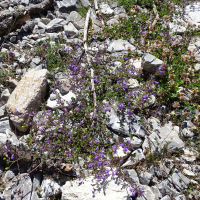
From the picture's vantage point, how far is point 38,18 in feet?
25.7

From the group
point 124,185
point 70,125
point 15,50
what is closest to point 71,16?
point 15,50

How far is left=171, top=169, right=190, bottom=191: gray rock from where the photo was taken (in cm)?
→ 387

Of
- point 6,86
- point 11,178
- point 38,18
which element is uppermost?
point 38,18

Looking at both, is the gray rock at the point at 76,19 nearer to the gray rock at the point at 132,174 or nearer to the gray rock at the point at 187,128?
the gray rock at the point at 187,128

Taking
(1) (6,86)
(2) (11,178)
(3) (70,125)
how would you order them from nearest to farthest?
(2) (11,178) < (3) (70,125) < (1) (6,86)

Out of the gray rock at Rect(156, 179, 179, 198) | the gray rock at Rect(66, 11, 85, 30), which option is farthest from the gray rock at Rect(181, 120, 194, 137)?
the gray rock at Rect(66, 11, 85, 30)

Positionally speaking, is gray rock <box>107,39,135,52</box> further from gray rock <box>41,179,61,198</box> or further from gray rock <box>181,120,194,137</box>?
gray rock <box>41,179,61,198</box>

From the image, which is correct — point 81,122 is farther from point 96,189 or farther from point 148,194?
point 148,194

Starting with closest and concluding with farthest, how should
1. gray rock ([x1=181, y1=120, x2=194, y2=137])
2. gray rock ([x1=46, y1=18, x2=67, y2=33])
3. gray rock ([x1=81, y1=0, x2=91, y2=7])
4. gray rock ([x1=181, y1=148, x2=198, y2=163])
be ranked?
gray rock ([x1=181, y1=148, x2=198, y2=163]), gray rock ([x1=181, y1=120, x2=194, y2=137]), gray rock ([x1=46, y1=18, x2=67, y2=33]), gray rock ([x1=81, y1=0, x2=91, y2=7])

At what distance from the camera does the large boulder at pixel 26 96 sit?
4.82 metres

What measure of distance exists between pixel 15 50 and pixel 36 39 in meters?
0.88

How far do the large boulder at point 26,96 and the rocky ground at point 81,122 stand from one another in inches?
1.0

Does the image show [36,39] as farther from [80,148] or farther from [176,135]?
[176,135]

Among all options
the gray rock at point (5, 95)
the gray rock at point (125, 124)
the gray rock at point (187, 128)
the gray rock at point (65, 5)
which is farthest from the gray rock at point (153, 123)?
the gray rock at point (65, 5)
